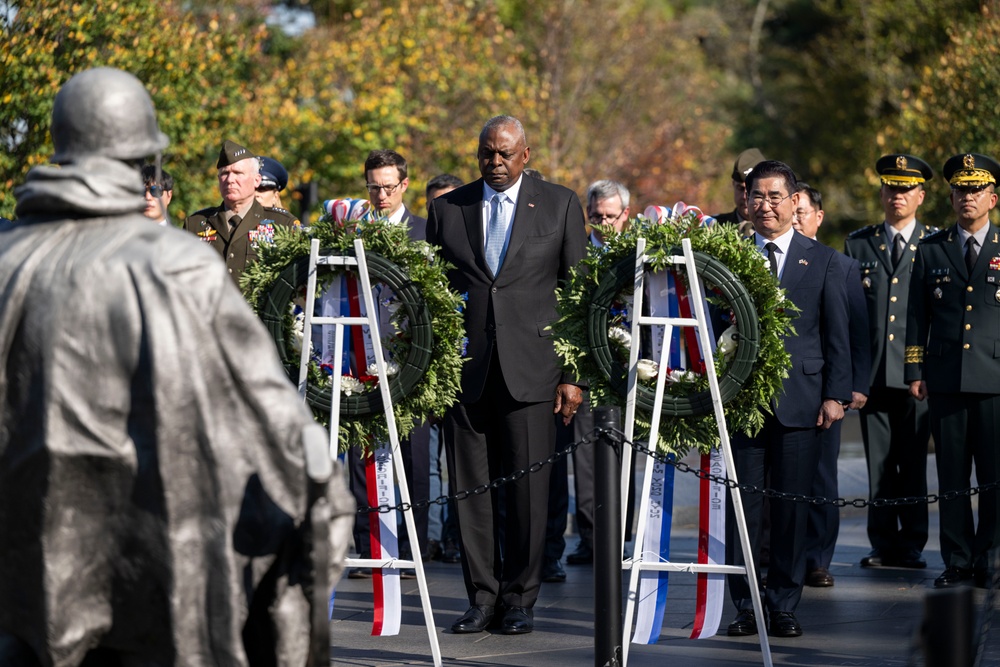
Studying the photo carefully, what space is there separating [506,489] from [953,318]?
10.5 ft

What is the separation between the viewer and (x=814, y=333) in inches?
296

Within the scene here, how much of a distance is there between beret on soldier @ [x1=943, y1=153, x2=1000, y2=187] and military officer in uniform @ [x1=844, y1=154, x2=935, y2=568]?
32.7 inches

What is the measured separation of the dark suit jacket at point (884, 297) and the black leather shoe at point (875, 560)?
3.67 ft

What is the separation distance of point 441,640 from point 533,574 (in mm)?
570

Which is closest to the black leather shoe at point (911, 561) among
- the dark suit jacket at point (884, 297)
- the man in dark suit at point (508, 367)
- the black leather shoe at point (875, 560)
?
the black leather shoe at point (875, 560)

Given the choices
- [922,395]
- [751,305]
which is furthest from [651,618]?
[922,395]

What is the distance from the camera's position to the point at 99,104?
361 centimetres

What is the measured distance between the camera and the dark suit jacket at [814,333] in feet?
24.1

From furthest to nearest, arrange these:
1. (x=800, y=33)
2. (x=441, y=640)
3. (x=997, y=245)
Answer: (x=800, y=33), (x=997, y=245), (x=441, y=640)

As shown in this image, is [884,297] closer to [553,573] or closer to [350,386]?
[553,573]

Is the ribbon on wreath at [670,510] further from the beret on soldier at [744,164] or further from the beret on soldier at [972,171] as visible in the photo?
the beret on soldier at [744,164]

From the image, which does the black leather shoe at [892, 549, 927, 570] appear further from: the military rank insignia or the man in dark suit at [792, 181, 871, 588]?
the military rank insignia

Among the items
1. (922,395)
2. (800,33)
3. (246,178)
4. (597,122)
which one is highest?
(800,33)

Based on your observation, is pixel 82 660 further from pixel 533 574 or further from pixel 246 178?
pixel 246 178
